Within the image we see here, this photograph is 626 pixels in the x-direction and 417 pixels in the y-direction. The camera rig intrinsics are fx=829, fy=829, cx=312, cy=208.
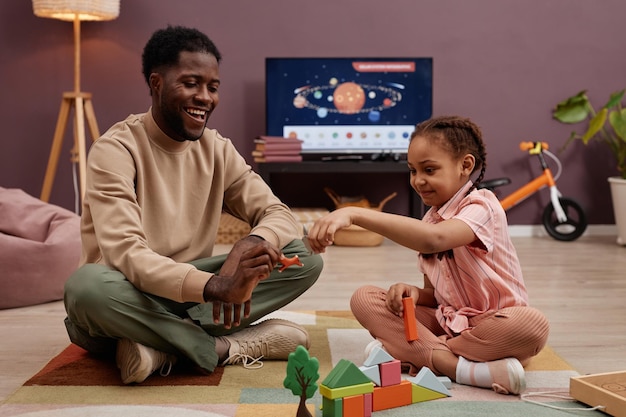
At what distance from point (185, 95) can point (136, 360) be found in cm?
64

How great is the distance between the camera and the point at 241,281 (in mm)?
1706

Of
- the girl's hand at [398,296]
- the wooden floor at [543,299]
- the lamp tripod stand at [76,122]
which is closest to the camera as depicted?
the girl's hand at [398,296]

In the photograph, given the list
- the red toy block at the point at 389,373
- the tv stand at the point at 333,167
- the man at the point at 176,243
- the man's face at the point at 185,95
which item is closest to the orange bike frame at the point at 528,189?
the tv stand at the point at 333,167

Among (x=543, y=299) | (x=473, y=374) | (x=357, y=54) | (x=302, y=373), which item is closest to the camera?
(x=302, y=373)

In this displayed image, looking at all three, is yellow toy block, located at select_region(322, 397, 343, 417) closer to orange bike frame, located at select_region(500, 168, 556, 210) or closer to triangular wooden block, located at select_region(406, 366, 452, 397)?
triangular wooden block, located at select_region(406, 366, 452, 397)

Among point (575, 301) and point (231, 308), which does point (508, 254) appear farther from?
point (575, 301)

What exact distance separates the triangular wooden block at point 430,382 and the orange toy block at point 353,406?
0.69ft

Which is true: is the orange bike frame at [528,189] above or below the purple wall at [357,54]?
below

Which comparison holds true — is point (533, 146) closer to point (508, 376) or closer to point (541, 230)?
point (541, 230)

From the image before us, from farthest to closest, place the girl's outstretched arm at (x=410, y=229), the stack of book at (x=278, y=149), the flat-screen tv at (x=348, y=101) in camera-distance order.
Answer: the flat-screen tv at (x=348, y=101), the stack of book at (x=278, y=149), the girl's outstretched arm at (x=410, y=229)

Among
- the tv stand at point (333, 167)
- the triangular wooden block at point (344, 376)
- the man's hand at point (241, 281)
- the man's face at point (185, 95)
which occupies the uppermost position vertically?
the man's face at point (185, 95)

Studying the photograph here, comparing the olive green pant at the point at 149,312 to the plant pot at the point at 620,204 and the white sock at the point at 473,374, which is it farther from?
the plant pot at the point at 620,204

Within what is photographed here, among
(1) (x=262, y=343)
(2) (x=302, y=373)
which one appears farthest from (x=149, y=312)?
(2) (x=302, y=373)

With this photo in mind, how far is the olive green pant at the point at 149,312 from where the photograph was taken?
1860 millimetres
